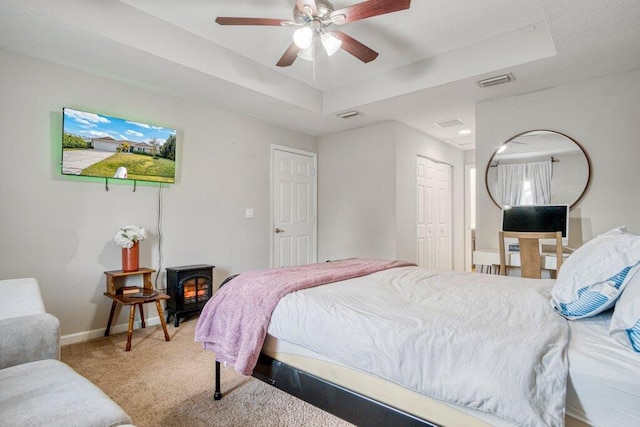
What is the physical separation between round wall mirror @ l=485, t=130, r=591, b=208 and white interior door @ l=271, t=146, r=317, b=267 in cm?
258

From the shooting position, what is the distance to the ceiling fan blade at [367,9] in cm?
210

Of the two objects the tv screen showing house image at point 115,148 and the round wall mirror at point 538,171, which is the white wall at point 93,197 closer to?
the tv screen showing house image at point 115,148

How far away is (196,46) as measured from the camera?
3.09 m

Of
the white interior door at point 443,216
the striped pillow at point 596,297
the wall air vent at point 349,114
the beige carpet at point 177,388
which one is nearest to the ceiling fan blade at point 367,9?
the striped pillow at point 596,297

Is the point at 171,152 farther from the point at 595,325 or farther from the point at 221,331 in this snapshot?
the point at 595,325

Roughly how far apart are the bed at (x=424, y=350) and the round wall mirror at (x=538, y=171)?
5.57 ft

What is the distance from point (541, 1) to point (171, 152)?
3.39 metres

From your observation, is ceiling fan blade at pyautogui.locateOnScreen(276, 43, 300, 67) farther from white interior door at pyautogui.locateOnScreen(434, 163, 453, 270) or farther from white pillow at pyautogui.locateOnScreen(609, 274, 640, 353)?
white interior door at pyautogui.locateOnScreen(434, 163, 453, 270)

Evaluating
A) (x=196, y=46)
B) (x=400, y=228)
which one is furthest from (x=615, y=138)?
(x=196, y=46)

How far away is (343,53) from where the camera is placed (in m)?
3.41

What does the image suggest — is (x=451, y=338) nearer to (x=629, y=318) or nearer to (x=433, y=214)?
(x=629, y=318)

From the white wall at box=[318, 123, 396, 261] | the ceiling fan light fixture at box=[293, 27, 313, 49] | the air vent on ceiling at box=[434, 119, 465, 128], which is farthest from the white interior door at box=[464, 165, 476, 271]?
the ceiling fan light fixture at box=[293, 27, 313, 49]

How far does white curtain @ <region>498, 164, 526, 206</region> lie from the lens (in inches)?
142

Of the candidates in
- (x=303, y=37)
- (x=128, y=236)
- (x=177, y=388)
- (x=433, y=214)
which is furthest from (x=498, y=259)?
(x=128, y=236)
